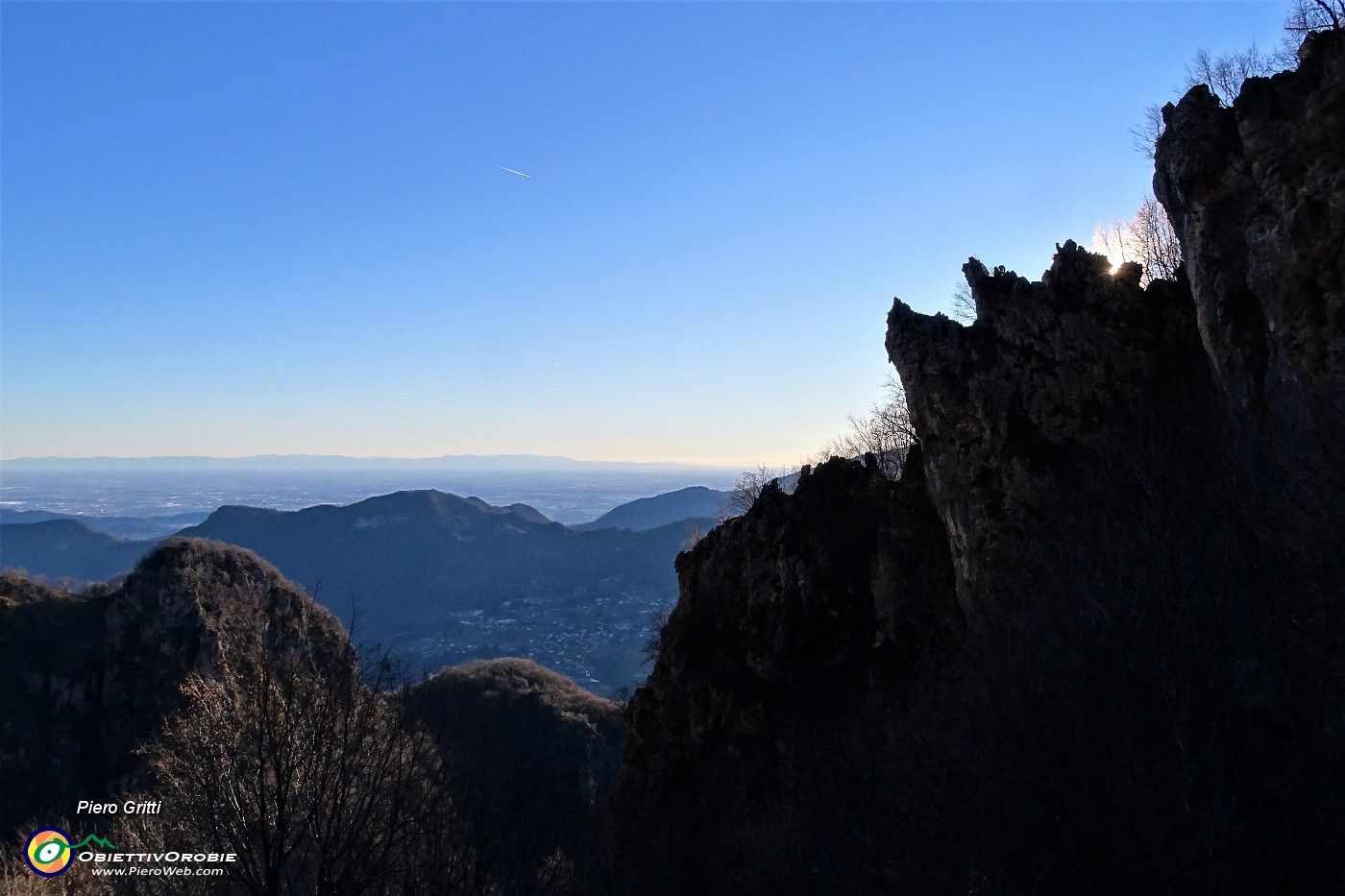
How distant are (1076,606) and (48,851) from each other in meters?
26.0

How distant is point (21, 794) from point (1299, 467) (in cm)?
6970

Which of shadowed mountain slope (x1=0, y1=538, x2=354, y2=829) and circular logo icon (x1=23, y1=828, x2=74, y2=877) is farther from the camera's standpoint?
shadowed mountain slope (x1=0, y1=538, x2=354, y2=829)

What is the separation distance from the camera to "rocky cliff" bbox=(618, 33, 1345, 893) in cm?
1005

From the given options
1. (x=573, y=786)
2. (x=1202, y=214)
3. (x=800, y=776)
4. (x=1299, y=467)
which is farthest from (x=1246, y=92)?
(x=573, y=786)

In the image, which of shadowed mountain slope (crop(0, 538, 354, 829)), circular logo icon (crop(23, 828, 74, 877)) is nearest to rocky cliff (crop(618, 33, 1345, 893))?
circular logo icon (crop(23, 828, 74, 877))

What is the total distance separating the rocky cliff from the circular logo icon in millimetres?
15870

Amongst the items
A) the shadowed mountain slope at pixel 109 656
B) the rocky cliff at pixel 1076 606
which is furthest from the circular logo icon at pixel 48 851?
the shadowed mountain slope at pixel 109 656

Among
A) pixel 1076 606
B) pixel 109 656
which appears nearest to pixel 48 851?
pixel 1076 606

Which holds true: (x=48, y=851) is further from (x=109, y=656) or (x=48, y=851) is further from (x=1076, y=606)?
(x=109, y=656)

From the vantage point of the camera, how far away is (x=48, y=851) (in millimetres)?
18422

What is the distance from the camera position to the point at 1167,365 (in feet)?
58.6

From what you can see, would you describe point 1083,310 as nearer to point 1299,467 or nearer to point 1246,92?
point 1246,92

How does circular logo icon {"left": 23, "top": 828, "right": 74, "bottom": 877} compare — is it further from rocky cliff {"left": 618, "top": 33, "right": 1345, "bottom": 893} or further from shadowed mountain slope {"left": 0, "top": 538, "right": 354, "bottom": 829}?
shadowed mountain slope {"left": 0, "top": 538, "right": 354, "bottom": 829}

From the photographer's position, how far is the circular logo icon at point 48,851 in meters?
18.2
